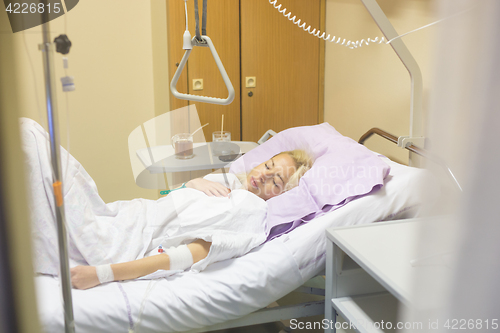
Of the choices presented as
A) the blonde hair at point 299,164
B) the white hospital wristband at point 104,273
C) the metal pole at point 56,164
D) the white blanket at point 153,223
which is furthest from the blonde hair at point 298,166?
the metal pole at point 56,164

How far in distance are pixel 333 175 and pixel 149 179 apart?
33.2 inches

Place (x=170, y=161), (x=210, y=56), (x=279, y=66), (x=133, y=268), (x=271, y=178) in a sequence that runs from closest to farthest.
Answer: (x=133, y=268) → (x=271, y=178) → (x=170, y=161) → (x=210, y=56) → (x=279, y=66)

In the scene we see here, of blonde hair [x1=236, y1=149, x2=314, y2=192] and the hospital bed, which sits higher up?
blonde hair [x1=236, y1=149, x2=314, y2=192]

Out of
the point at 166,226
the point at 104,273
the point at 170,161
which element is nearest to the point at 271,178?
the point at 166,226

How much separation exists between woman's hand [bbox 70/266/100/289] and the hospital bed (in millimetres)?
→ 21

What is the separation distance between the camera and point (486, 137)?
8.6 inches

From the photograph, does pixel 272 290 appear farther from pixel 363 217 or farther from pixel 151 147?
pixel 151 147

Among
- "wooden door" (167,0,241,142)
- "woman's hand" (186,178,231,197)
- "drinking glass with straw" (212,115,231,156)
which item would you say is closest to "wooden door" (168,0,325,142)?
"wooden door" (167,0,241,142)

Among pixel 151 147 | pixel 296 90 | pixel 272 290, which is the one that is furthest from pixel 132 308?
pixel 296 90

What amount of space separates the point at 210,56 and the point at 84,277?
60.3 inches

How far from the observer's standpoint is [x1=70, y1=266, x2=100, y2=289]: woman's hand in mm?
1027

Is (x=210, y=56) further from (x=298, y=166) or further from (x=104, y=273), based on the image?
(x=104, y=273)

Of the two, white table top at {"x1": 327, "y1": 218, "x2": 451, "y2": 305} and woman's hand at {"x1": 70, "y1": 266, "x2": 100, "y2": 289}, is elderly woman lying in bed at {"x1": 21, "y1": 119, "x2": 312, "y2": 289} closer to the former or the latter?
woman's hand at {"x1": 70, "y1": 266, "x2": 100, "y2": 289}

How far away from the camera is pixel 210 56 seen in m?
2.23
